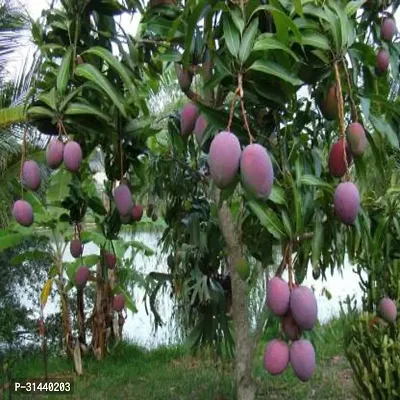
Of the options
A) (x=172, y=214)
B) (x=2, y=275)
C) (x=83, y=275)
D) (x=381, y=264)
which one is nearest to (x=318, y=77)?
(x=83, y=275)

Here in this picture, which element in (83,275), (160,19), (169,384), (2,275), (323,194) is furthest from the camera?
(2,275)

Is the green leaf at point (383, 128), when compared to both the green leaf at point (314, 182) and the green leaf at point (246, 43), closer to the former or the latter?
the green leaf at point (314, 182)

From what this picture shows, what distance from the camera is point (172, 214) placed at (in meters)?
2.68

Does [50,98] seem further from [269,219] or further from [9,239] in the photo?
[9,239]

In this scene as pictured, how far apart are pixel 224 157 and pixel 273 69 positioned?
0.20m

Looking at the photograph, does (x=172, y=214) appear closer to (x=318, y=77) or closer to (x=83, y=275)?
(x=83, y=275)

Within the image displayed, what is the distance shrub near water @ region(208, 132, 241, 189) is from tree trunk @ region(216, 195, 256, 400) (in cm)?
98

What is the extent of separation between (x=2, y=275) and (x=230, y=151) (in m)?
4.13

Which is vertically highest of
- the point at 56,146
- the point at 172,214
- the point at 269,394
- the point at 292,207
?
the point at 172,214

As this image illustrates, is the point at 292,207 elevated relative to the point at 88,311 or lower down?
lower down

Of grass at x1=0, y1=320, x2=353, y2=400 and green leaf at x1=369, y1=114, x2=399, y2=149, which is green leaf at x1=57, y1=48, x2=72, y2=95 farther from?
grass at x1=0, y1=320, x2=353, y2=400

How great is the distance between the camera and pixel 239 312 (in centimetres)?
203

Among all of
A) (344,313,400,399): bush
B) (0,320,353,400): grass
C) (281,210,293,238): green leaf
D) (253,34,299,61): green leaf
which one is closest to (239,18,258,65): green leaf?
(253,34,299,61): green leaf

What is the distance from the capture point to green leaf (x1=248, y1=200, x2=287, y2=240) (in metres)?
0.99
